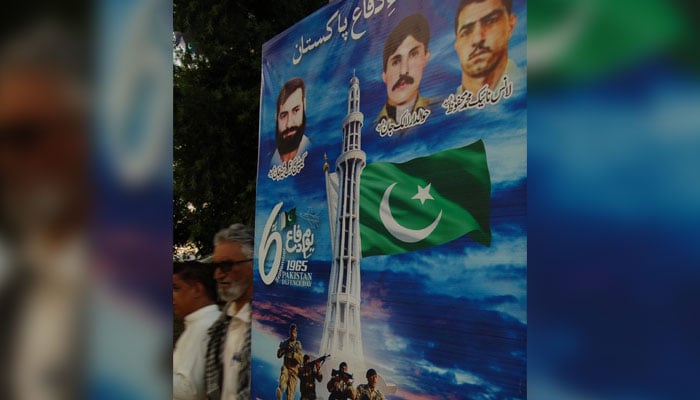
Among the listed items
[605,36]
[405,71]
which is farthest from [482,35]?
[605,36]

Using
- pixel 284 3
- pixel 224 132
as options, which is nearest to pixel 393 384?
pixel 224 132

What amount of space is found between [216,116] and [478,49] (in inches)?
222

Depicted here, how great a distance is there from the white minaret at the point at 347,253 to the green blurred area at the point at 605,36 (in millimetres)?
1633

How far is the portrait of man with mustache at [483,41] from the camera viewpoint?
2.18 m

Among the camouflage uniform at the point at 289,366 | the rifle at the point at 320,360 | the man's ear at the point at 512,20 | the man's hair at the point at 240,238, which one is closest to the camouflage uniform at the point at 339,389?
the rifle at the point at 320,360

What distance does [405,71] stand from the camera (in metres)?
2.67

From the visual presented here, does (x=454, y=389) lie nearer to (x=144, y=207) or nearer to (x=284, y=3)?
(x=144, y=207)

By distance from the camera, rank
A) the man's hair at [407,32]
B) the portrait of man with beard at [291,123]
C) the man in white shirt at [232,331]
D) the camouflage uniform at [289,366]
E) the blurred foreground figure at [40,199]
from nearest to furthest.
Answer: the blurred foreground figure at [40,199] < the man's hair at [407,32] < the camouflage uniform at [289,366] < the portrait of man with beard at [291,123] < the man in white shirt at [232,331]

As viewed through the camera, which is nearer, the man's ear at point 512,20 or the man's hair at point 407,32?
the man's ear at point 512,20

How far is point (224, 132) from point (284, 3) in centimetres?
175

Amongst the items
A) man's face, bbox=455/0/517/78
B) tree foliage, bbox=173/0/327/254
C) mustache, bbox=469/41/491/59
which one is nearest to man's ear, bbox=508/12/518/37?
man's face, bbox=455/0/517/78

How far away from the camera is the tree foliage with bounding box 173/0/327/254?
7.50 meters

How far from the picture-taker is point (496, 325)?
2.13 metres

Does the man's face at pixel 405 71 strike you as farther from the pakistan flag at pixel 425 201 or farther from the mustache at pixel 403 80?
the pakistan flag at pixel 425 201
